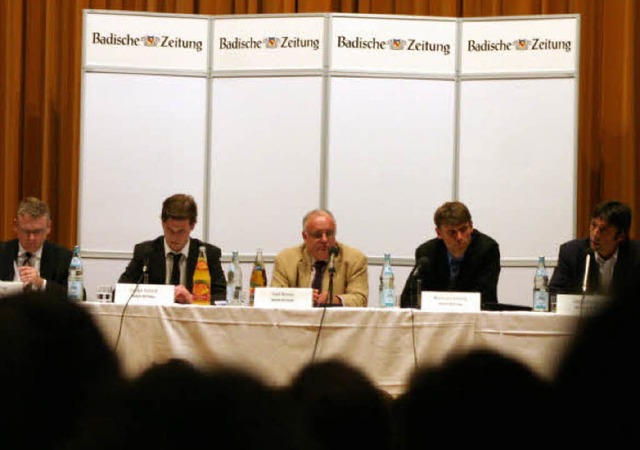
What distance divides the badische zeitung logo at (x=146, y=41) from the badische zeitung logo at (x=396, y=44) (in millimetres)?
868

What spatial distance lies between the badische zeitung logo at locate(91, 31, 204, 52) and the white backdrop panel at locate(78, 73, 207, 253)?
0.19 m

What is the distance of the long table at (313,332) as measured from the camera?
13.0 ft

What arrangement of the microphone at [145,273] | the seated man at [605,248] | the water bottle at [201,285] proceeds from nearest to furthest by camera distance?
the water bottle at [201,285] → the microphone at [145,273] → the seated man at [605,248]

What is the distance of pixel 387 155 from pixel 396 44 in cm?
64

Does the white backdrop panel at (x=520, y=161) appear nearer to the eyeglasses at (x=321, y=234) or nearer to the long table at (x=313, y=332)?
the eyeglasses at (x=321, y=234)

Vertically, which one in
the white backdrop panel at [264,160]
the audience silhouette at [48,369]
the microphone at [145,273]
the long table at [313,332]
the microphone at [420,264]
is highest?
the white backdrop panel at [264,160]

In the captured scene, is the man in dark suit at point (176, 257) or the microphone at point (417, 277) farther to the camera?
the man in dark suit at point (176, 257)

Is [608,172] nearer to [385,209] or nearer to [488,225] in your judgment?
[488,225]

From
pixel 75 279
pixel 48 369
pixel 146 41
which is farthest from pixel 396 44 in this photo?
pixel 48 369

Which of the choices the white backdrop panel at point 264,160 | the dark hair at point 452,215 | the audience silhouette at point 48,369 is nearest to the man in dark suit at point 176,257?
the dark hair at point 452,215

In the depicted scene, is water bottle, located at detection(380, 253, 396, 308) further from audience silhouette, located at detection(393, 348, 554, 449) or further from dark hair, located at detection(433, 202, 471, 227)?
audience silhouette, located at detection(393, 348, 554, 449)

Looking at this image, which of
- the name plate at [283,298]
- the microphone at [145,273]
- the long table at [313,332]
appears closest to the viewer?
the long table at [313,332]

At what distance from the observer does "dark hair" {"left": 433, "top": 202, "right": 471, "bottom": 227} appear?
4.91 meters

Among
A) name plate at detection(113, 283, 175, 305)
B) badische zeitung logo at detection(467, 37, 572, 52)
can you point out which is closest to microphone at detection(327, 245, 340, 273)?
name plate at detection(113, 283, 175, 305)
